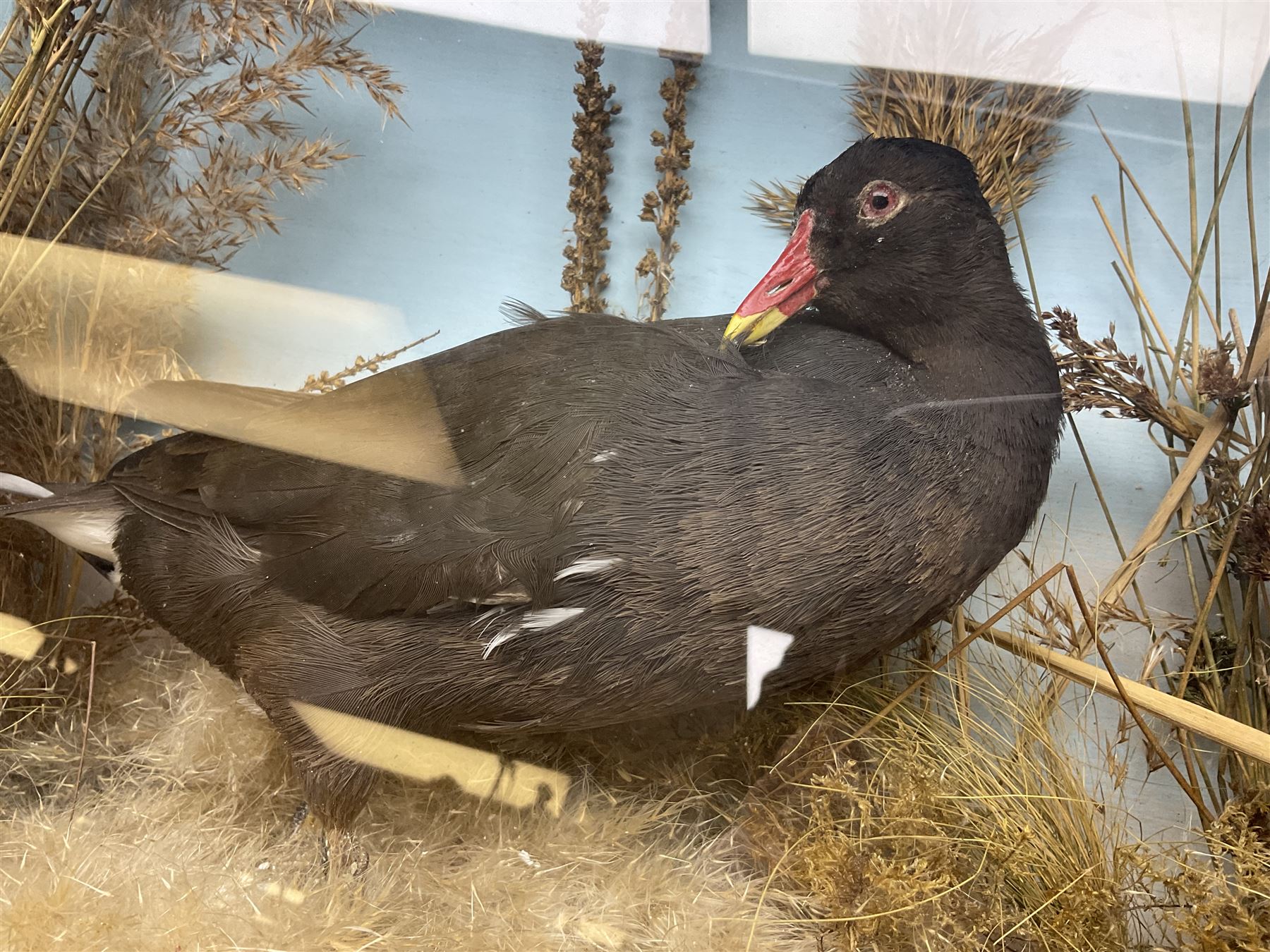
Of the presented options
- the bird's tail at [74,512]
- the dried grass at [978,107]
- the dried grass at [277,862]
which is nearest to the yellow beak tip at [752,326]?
the dried grass at [978,107]

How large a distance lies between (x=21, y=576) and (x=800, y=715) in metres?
1.29

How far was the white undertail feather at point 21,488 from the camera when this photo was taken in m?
1.32

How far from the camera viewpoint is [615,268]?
54.7 inches

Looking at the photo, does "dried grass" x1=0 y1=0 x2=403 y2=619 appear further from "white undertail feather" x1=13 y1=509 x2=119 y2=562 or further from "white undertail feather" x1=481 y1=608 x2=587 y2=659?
"white undertail feather" x1=481 y1=608 x2=587 y2=659

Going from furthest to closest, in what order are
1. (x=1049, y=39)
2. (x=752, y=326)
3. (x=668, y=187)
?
1. (x=668, y=187)
2. (x=1049, y=39)
3. (x=752, y=326)

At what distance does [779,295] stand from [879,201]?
0.17 meters

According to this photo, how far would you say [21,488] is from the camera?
133 cm

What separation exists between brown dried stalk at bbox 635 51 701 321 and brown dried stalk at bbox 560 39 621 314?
0.07 meters

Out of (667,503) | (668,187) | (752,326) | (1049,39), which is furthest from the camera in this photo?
(668,187)

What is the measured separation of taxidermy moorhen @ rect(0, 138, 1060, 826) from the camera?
3.23ft

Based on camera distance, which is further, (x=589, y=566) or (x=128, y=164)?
(x=128, y=164)

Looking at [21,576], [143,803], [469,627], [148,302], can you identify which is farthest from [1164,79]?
[21,576]

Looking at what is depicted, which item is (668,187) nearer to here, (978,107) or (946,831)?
(978,107)

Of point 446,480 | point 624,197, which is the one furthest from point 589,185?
point 446,480
